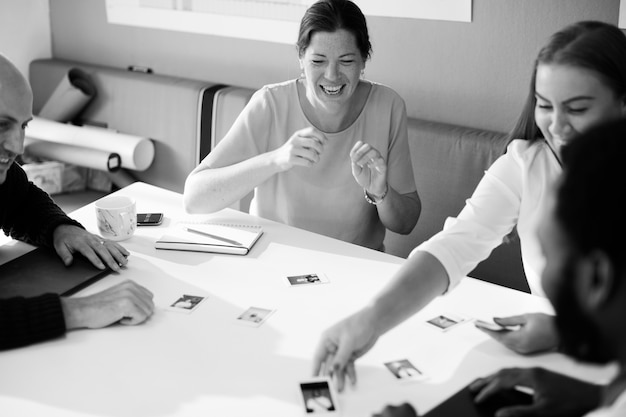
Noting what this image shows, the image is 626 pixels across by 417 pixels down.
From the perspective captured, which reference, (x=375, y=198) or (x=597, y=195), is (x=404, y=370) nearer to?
(x=597, y=195)

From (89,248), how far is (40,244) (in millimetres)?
177

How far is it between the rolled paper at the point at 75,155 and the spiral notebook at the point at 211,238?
4.54 ft

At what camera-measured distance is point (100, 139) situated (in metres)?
3.12

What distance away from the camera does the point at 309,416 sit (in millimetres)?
1103

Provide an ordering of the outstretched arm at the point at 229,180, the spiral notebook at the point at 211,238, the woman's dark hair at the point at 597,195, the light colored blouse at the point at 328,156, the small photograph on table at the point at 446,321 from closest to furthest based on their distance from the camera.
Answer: the woman's dark hair at the point at 597,195 → the small photograph on table at the point at 446,321 → the spiral notebook at the point at 211,238 → the outstretched arm at the point at 229,180 → the light colored blouse at the point at 328,156

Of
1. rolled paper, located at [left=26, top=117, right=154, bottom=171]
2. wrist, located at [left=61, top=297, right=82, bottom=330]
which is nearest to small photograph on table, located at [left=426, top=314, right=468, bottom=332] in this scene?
wrist, located at [left=61, top=297, right=82, bottom=330]

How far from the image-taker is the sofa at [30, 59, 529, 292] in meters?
2.35

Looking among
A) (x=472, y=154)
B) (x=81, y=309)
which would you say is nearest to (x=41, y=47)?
(x=472, y=154)

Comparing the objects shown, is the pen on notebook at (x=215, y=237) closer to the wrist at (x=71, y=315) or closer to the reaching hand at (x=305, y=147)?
the reaching hand at (x=305, y=147)

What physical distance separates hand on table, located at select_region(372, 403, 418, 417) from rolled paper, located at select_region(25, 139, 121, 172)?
91.0 inches

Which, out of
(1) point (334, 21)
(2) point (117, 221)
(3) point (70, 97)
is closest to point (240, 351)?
(2) point (117, 221)

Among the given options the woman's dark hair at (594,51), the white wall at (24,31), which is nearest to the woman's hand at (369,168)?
the woman's dark hair at (594,51)

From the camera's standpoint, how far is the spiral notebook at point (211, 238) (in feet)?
5.55

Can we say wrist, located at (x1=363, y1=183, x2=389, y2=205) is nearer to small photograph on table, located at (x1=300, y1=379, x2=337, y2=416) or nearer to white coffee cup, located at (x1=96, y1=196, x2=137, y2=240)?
white coffee cup, located at (x1=96, y1=196, x2=137, y2=240)
